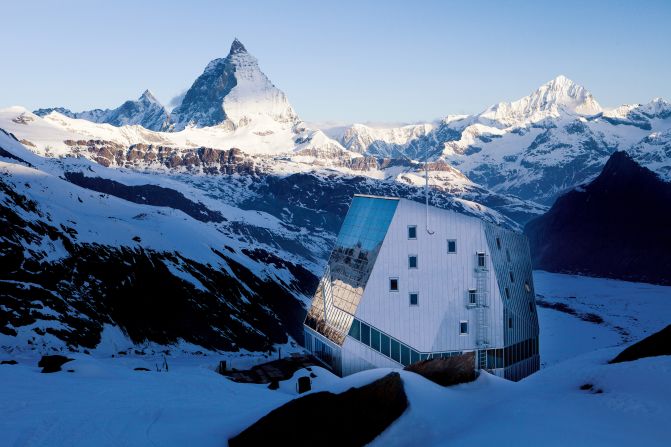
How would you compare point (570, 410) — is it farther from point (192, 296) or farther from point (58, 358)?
point (192, 296)

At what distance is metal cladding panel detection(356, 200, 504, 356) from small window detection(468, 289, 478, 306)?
30cm

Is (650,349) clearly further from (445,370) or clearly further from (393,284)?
(393,284)

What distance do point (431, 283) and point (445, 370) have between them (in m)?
21.5

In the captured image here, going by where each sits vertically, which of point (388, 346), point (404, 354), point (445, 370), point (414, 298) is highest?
point (445, 370)

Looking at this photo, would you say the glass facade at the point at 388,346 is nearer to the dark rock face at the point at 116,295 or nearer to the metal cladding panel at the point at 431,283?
the metal cladding panel at the point at 431,283

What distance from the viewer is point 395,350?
39.8 meters

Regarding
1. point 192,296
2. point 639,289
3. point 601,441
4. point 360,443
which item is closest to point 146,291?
point 192,296

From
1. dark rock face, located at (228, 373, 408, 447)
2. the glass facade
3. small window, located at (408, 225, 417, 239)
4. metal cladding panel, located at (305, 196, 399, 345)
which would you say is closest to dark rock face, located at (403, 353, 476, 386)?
dark rock face, located at (228, 373, 408, 447)

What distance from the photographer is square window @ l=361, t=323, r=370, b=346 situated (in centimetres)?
4103

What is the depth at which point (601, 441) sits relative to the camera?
42.6 ft

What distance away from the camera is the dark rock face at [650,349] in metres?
19.1

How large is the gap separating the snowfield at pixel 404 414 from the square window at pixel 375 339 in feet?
40.6

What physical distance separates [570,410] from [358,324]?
26.8 metres

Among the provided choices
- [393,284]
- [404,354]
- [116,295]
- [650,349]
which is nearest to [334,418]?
[650,349]
